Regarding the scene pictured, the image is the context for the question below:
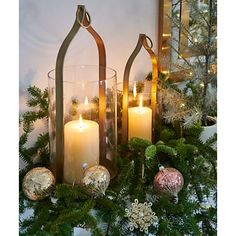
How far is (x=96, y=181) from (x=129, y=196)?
0.09 meters

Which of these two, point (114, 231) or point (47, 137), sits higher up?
point (47, 137)

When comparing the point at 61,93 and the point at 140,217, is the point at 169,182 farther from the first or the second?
the point at 61,93

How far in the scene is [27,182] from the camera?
78 centimetres

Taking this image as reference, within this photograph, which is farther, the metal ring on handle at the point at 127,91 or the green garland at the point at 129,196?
the metal ring on handle at the point at 127,91

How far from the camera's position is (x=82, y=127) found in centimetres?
86

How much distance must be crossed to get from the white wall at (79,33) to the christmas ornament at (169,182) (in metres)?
0.39

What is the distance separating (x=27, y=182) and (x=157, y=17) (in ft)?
2.34

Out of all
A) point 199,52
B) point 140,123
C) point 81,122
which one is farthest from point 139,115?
point 199,52

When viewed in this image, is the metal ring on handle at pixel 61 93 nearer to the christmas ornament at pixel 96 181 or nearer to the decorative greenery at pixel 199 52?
the christmas ornament at pixel 96 181

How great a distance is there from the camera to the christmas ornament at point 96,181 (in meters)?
0.77

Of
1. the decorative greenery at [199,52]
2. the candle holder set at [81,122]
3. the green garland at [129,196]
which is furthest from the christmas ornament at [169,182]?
the decorative greenery at [199,52]
